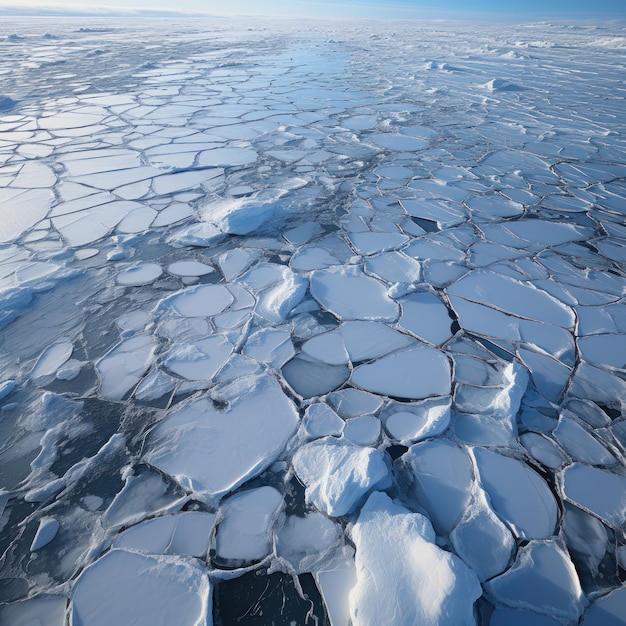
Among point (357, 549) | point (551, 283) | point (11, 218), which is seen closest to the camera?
point (357, 549)

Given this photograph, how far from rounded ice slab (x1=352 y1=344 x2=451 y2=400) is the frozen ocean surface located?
11 millimetres

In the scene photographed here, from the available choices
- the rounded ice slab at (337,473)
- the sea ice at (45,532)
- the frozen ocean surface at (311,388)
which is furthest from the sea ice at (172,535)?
the rounded ice slab at (337,473)

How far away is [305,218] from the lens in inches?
115

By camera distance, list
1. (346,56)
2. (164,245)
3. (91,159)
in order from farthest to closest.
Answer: (346,56) < (91,159) < (164,245)

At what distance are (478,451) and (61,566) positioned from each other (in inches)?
56.4

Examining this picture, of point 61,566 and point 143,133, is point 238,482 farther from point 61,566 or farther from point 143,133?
point 143,133

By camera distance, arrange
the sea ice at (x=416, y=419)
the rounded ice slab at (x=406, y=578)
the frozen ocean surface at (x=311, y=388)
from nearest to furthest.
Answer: the rounded ice slab at (x=406, y=578) → the frozen ocean surface at (x=311, y=388) → the sea ice at (x=416, y=419)

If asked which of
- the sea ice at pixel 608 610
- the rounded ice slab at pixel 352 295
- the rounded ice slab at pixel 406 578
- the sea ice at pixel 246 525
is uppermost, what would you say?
the rounded ice slab at pixel 406 578

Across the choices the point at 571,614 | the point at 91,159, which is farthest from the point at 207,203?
the point at 571,614

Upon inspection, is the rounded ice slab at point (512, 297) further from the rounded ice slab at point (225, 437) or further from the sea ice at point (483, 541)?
the rounded ice slab at point (225, 437)

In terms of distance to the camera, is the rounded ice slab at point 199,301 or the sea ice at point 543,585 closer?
the sea ice at point 543,585

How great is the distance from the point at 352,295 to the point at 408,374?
64cm

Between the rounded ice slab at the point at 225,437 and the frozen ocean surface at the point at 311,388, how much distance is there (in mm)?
10

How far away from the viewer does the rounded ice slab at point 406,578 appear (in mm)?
958
